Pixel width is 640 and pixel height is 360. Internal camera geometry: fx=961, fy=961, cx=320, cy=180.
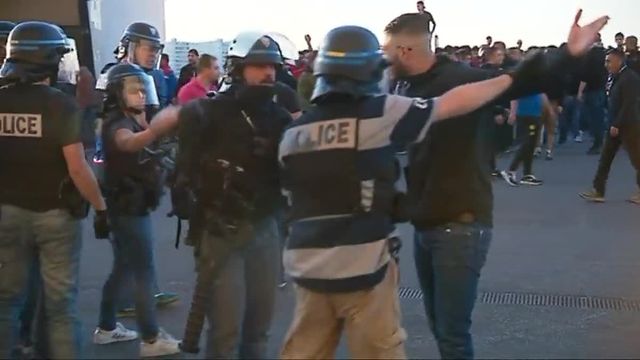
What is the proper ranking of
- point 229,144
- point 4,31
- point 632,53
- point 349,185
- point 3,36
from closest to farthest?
point 349,185
point 229,144
point 3,36
point 4,31
point 632,53

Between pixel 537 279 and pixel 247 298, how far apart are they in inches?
145

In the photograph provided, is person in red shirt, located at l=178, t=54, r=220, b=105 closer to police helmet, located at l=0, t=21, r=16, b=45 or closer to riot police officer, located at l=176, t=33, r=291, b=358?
police helmet, located at l=0, t=21, r=16, b=45

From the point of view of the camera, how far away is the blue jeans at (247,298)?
438cm

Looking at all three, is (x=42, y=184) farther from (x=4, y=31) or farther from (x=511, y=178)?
(x=511, y=178)

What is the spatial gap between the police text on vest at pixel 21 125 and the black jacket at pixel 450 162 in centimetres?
178

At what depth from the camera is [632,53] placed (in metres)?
15.0

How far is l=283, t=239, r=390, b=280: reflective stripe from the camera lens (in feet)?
11.6

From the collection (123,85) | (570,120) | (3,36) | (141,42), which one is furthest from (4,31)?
(570,120)

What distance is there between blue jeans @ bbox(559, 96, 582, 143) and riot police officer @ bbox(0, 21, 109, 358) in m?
15.5

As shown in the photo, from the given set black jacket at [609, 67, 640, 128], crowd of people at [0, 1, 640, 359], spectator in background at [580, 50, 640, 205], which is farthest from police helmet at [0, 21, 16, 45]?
black jacket at [609, 67, 640, 128]

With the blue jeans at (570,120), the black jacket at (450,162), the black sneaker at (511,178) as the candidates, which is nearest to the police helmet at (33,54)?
the black jacket at (450,162)

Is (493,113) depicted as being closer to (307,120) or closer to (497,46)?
(307,120)

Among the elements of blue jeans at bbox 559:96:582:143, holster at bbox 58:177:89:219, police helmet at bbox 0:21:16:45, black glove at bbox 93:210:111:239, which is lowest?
blue jeans at bbox 559:96:582:143

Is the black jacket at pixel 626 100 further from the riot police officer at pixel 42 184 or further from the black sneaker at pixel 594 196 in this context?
the riot police officer at pixel 42 184
